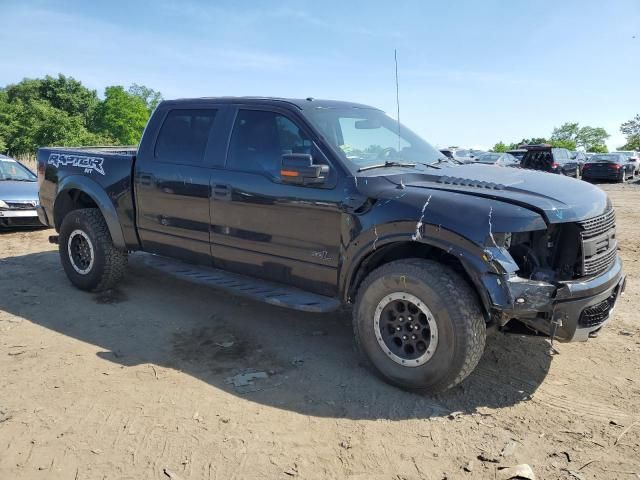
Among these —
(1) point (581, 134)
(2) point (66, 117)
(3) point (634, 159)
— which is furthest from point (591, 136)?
(2) point (66, 117)

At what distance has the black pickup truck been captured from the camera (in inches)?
124

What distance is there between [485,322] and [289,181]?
1713 mm

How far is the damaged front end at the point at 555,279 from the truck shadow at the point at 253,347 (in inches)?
26.0

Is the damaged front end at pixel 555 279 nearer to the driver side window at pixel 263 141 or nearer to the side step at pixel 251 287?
the side step at pixel 251 287

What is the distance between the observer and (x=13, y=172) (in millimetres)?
9750

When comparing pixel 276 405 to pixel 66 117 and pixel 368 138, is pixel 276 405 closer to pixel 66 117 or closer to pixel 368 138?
pixel 368 138

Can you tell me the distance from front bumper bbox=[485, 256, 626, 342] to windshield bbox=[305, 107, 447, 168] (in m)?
1.44

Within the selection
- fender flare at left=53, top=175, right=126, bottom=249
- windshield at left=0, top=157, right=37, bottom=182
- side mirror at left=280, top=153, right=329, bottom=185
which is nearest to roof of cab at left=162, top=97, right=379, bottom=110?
side mirror at left=280, top=153, right=329, bottom=185

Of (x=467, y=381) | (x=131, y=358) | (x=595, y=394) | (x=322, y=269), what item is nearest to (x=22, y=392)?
(x=131, y=358)

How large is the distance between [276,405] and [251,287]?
1157mm

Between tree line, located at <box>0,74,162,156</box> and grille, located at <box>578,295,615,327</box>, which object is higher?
tree line, located at <box>0,74,162,156</box>

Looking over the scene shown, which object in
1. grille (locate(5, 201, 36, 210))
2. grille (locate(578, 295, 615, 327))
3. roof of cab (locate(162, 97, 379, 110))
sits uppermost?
roof of cab (locate(162, 97, 379, 110))

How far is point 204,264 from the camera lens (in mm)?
4723

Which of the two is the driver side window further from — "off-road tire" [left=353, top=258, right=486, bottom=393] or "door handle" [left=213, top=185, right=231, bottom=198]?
"off-road tire" [left=353, top=258, right=486, bottom=393]
